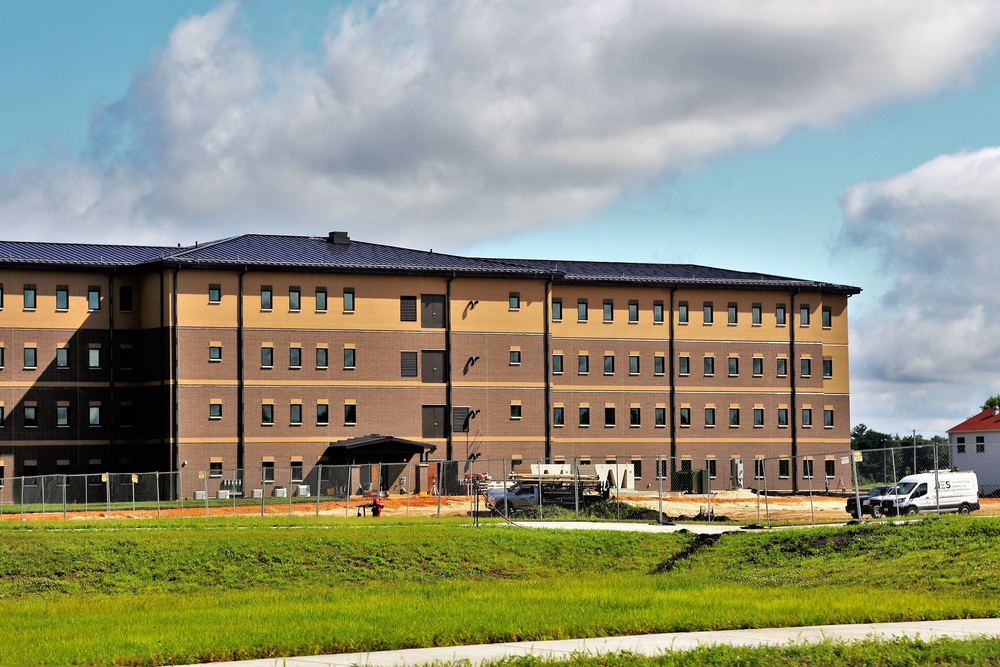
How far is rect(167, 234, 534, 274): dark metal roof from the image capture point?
81.4 metres

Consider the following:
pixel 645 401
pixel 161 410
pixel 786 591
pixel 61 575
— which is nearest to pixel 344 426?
pixel 161 410

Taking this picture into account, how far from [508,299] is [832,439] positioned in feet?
83.2

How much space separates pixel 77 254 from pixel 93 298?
132 inches

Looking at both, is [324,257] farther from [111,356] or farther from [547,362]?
[547,362]

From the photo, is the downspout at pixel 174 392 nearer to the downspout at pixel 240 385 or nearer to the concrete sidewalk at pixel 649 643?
the downspout at pixel 240 385

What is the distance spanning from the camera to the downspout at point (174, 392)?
259 ft

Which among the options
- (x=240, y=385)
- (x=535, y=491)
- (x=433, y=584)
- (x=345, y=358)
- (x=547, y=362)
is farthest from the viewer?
(x=547, y=362)

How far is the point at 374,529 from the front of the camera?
42.8 meters

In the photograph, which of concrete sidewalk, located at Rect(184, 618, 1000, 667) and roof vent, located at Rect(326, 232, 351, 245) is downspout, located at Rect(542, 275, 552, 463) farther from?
concrete sidewalk, located at Rect(184, 618, 1000, 667)

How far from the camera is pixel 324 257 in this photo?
84562 mm

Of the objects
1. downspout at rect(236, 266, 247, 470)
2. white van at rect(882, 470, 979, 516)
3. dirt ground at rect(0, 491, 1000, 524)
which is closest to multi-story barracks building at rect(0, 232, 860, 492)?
downspout at rect(236, 266, 247, 470)

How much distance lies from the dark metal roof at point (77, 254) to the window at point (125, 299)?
60.8 inches

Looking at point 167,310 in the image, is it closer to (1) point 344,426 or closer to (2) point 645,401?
(1) point 344,426

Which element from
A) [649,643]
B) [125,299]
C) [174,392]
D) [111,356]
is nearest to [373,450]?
[174,392]
